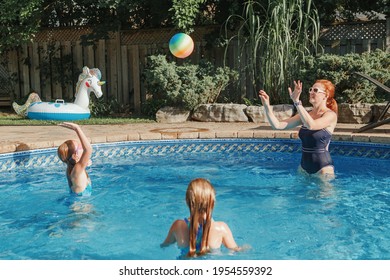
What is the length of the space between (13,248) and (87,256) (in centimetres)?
63

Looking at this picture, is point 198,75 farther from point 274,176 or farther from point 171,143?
point 274,176

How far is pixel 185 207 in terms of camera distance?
542 cm

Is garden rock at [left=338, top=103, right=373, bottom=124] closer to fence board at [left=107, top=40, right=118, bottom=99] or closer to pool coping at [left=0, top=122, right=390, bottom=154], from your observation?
pool coping at [left=0, top=122, right=390, bottom=154]

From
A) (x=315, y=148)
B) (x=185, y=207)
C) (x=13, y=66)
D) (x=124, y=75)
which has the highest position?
(x=13, y=66)

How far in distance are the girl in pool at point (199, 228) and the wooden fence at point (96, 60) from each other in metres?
8.00

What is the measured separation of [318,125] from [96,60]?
804 centimetres

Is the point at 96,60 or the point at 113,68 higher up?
the point at 96,60

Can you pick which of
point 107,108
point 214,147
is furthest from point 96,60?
point 214,147

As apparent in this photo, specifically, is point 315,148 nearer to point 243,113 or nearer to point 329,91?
point 329,91

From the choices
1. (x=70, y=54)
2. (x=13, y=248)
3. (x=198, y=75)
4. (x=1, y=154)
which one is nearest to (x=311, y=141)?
(x=13, y=248)

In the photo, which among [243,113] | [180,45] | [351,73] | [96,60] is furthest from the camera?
[96,60]

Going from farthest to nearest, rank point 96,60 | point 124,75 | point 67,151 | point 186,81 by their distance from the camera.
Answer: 1. point 96,60
2. point 124,75
3. point 186,81
4. point 67,151

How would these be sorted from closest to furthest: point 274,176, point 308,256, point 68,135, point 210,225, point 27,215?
point 210,225, point 308,256, point 27,215, point 274,176, point 68,135

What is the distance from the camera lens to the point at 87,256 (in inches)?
159
